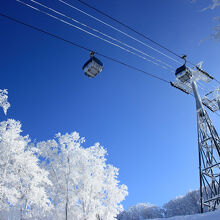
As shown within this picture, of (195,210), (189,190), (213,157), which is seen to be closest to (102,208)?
(213,157)

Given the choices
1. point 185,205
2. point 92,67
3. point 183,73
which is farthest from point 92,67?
point 185,205

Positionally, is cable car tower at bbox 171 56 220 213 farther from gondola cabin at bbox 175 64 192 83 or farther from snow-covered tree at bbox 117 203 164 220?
snow-covered tree at bbox 117 203 164 220

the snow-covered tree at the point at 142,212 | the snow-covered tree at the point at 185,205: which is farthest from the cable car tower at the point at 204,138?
the snow-covered tree at the point at 142,212

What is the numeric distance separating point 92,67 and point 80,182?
16.3 m

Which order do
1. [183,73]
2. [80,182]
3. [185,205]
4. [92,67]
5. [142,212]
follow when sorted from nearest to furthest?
1. [92,67]
2. [183,73]
3. [80,182]
4. [185,205]
5. [142,212]

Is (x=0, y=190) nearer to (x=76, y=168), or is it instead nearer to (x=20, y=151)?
(x=20, y=151)

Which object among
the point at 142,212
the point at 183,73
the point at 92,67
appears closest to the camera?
the point at 92,67

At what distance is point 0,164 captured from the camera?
1569 centimetres

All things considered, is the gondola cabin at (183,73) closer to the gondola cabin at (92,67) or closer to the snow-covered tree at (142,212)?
the gondola cabin at (92,67)

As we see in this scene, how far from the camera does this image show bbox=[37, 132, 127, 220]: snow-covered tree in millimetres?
19984

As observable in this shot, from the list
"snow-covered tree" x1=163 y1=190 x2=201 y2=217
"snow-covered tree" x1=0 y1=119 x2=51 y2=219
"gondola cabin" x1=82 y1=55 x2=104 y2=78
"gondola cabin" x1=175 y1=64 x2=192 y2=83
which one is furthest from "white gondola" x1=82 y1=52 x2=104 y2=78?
"snow-covered tree" x1=163 y1=190 x2=201 y2=217

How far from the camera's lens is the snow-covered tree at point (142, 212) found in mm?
A: 76688

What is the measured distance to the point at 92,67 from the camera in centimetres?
721

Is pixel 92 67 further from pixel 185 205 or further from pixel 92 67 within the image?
pixel 185 205
